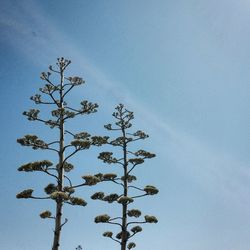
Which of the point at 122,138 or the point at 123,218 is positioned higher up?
the point at 122,138

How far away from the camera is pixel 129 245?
104 feet

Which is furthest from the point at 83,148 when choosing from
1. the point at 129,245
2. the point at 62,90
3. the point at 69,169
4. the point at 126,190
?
the point at 129,245

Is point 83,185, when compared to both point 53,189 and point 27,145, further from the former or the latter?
point 27,145

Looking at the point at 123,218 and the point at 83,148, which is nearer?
the point at 83,148

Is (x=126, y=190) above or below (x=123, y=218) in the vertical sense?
above

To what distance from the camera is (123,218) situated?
30891 mm

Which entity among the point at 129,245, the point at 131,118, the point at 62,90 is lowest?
the point at 129,245

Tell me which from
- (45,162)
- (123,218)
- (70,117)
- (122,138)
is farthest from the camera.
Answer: (122,138)

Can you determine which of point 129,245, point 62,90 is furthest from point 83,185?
point 129,245

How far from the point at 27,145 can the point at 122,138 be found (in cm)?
930

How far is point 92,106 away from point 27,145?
15.4 ft

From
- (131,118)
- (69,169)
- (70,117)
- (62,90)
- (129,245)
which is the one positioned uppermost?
(131,118)

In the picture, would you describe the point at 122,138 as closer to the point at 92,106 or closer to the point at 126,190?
the point at 126,190

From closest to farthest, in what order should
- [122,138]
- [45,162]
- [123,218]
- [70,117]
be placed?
[45,162] → [70,117] → [123,218] → [122,138]
